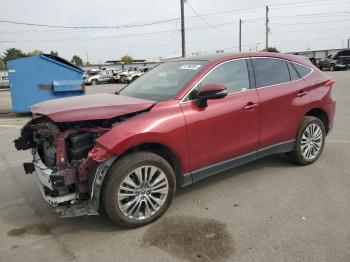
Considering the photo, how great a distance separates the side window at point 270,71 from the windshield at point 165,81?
2.58ft

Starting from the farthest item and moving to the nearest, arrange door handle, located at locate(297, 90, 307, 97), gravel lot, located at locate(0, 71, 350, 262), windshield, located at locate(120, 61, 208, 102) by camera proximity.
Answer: door handle, located at locate(297, 90, 307, 97) → windshield, located at locate(120, 61, 208, 102) → gravel lot, located at locate(0, 71, 350, 262)

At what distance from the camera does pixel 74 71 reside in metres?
12.6

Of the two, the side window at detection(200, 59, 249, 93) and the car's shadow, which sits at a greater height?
the side window at detection(200, 59, 249, 93)

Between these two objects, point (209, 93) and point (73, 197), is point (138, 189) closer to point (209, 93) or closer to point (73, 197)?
point (73, 197)

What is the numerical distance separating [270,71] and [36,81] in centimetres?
947

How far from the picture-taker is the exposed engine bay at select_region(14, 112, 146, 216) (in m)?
3.38

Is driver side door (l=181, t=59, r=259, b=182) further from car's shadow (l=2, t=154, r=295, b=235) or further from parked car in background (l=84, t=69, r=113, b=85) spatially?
parked car in background (l=84, t=69, r=113, b=85)

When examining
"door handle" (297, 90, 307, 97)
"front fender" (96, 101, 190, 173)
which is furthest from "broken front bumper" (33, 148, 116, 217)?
"door handle" (297, 90, 307, 97)

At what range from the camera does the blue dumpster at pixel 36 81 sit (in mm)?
12039

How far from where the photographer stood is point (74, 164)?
137 inches

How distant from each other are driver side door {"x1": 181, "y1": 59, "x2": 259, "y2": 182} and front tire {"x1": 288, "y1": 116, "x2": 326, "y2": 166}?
89cm

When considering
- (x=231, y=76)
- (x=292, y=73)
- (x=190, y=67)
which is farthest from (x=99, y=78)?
(x=231, y=76)

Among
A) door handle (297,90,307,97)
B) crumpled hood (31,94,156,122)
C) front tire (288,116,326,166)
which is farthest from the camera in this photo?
front tire (288,116,326,166)

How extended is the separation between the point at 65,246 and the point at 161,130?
1436mm
